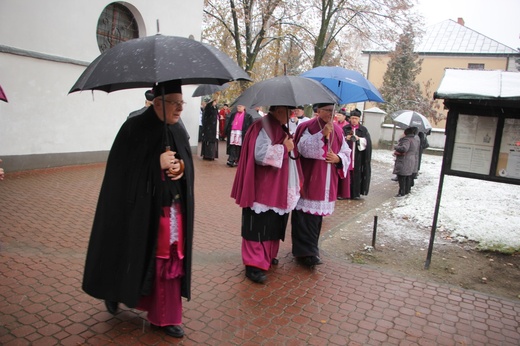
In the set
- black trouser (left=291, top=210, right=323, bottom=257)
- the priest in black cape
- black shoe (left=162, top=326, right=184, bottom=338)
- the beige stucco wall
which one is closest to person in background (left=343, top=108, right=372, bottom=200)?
black trouser (left=291, top=210, right=323, bottom=257)

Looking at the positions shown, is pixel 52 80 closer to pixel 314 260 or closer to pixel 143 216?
pixel 314 260

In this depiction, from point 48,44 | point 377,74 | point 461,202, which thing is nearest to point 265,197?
point 461,202

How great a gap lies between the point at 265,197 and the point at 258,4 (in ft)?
50.8

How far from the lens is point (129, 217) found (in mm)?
3016

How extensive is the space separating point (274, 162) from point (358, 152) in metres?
5.46

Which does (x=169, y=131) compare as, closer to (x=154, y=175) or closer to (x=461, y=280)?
(x=154, y=175)

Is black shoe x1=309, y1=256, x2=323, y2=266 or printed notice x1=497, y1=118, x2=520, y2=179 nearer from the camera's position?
printed notice x1=497, y1=118, x2=520, y2=179

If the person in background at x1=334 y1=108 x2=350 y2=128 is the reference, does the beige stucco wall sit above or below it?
above

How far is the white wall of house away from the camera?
8.49 meters

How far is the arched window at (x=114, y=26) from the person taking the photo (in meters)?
→ 10.7

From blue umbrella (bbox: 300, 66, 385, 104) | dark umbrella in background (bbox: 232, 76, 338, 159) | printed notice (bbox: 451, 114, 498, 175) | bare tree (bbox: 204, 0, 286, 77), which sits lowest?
printed notice (bbox: 451, 114, 498, 175)

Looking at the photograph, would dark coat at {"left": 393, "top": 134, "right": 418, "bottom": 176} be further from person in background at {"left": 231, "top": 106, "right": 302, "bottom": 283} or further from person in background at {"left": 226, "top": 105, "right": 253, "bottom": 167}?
person in background at {"left": 231, "top": 106, "right": 302, "bottom": 283}

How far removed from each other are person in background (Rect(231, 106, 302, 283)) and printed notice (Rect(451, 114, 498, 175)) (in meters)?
2.18

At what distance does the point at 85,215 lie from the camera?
6.29 metres
